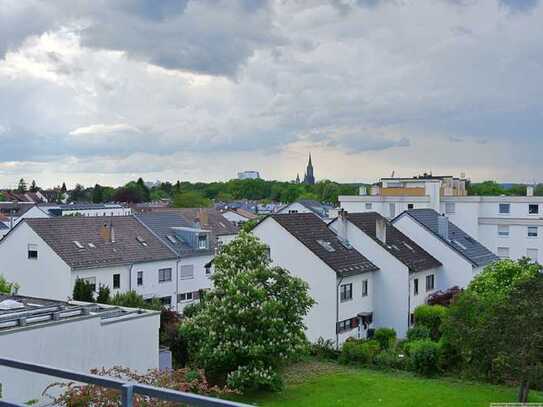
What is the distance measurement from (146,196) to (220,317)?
430 ft

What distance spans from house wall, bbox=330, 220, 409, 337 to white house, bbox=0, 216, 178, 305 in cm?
1378

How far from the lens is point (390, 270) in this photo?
33719 millimetres

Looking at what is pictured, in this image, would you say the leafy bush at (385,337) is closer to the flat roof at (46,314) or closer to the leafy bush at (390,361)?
the leafy bush at (390,361)

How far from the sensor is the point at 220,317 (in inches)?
802

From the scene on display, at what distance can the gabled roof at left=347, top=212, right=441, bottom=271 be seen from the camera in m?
34.8

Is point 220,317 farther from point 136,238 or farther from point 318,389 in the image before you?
point 136,238

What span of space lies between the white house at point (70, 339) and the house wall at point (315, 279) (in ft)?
44.9

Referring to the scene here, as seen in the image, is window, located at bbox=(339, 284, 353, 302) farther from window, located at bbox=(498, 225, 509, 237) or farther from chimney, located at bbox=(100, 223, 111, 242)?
window, located at bbox=(498, 225, 509, 237)

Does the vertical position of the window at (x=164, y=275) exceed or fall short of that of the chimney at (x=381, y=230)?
it falls short

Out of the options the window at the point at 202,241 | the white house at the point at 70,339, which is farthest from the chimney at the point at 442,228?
the white house at the point at 70,339

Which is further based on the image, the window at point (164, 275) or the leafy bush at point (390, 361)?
the window at point (164, 275)

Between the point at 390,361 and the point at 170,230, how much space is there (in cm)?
2297

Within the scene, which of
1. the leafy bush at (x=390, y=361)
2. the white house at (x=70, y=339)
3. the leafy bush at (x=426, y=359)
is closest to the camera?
the white house at (x=70, y=339)

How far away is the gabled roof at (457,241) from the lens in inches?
1548
